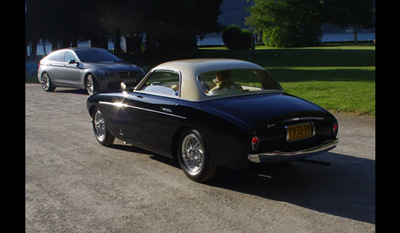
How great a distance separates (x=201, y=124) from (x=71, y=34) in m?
38.0

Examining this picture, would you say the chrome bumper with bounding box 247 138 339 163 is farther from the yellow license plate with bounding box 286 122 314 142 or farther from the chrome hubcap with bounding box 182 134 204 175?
the chrome hubcap with bounding box 182 134 204 175

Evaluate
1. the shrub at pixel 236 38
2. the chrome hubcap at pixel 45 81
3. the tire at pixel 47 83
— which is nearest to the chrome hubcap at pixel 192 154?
the tire at pixel 47 83

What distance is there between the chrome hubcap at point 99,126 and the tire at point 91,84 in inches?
297

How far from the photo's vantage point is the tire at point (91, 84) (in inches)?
621

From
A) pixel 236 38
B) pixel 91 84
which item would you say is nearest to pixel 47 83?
pixel 91 84

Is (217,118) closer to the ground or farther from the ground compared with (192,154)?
farther from the ground

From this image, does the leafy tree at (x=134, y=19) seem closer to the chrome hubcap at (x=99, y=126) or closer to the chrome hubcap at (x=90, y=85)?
the chrome hubcap at (x=90, y=85)

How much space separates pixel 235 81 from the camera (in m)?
6.65

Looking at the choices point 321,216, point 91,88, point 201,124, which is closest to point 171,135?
point 201,124

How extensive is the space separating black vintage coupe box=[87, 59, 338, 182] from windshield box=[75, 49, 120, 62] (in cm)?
943

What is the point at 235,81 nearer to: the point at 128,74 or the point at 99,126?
the point at 99,126

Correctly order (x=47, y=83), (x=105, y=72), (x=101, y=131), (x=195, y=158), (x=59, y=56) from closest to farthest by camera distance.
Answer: (x=195, y=158) → (x=101, y=131) → (x=105, y=72) → (x=59, y=56) → (x=47, y=83)

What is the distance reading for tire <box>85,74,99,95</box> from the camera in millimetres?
15781

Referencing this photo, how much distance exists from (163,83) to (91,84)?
916 cm
